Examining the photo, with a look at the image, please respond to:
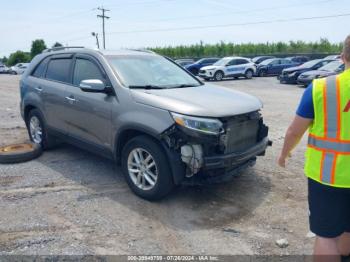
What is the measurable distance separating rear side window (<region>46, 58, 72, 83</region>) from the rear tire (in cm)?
70

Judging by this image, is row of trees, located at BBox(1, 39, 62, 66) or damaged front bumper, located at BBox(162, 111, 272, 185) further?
row of trees, located at BBox(1, 39, 62, 66)

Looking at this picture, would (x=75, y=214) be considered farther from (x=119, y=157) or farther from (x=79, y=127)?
(x=79, y=127)

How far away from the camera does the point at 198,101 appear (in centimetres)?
404

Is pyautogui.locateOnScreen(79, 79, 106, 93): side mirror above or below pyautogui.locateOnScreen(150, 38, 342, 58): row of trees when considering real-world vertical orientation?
below

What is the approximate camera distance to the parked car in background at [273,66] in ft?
91.5

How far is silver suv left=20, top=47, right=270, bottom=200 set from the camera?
12.4 ft

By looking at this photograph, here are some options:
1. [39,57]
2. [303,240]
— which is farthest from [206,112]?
[39,57]

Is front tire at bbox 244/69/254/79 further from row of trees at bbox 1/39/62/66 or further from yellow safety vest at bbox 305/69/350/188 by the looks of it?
row of trees at bbox 1/39/62/66

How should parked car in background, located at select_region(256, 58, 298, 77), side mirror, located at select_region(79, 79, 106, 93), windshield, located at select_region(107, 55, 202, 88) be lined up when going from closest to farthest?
side mirror, located at select_region(79, 79, 106, 93) → windshield, located at select_region(107, 55, 202, 88) → parked car in background, located at select_region(256, 58, 298, 77)

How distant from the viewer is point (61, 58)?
5.61 meters

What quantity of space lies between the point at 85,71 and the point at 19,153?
68.7 inches

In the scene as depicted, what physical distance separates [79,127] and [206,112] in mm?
2062

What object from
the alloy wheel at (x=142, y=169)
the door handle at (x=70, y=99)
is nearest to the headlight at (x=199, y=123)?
the alloy wheel at (x=142, y=169)

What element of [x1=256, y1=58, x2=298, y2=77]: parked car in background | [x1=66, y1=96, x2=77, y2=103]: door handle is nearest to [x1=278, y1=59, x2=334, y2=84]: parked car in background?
[x1=256, y1=58, x2=298, y2=77]: parked car in background
